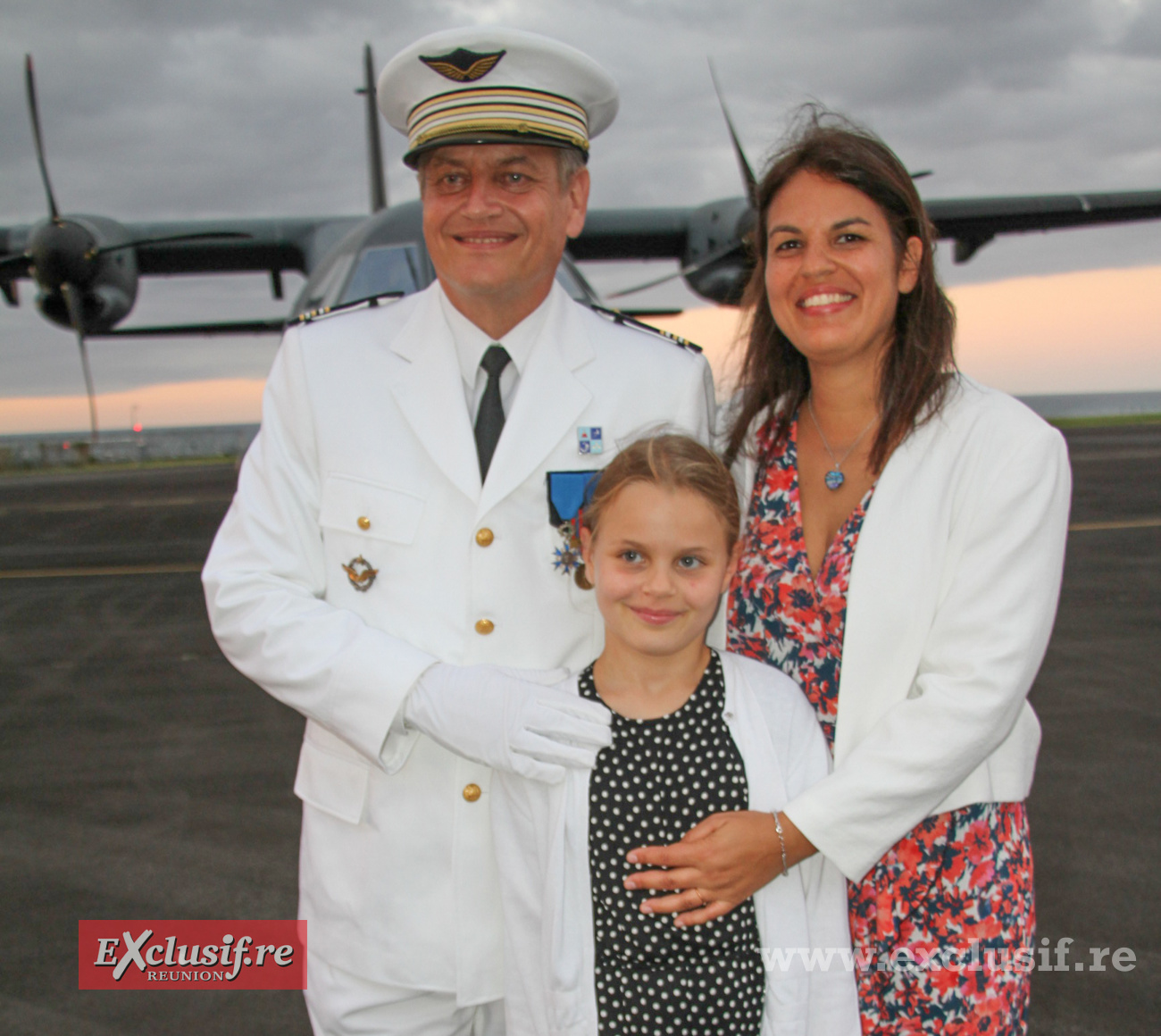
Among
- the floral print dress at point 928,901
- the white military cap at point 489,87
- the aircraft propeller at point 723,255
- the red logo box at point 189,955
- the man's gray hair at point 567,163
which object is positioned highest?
the aircraft propeller at point 723,255

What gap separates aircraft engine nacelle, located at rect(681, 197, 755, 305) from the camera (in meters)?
11.3

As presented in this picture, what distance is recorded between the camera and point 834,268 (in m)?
1.85

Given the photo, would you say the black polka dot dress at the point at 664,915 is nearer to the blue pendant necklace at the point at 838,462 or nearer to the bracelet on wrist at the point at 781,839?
the bracelet on wrist at the point at 781,839

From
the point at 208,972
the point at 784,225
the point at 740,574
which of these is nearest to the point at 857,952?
the point at 740,574

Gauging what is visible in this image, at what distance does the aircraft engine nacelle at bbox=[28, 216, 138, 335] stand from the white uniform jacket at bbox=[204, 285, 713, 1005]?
12.7 meters

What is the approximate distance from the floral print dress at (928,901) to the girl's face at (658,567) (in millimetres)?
266

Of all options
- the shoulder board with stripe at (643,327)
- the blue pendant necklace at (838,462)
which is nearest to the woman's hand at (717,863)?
the blue pendant necklace at (838,462)

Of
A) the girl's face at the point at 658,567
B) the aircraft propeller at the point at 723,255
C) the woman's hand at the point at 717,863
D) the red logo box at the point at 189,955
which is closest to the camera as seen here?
the woman's hand at the point at 717,863

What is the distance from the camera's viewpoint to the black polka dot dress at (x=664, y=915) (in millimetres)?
1546

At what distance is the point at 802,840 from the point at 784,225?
1212 millimetres

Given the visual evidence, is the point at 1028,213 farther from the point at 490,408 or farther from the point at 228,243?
the point at 490,408

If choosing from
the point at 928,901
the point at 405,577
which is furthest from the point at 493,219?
the point at 928,901

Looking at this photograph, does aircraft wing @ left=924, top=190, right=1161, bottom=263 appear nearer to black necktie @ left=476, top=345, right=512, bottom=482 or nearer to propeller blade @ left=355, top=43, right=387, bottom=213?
propeller blade @ left=355, top=43, right=387, bottom=213

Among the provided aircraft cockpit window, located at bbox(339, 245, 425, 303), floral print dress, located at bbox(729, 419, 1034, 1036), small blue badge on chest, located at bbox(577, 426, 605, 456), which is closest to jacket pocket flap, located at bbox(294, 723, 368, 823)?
small blue badge on chest, located at bbox(577, 426, 605, 456)
